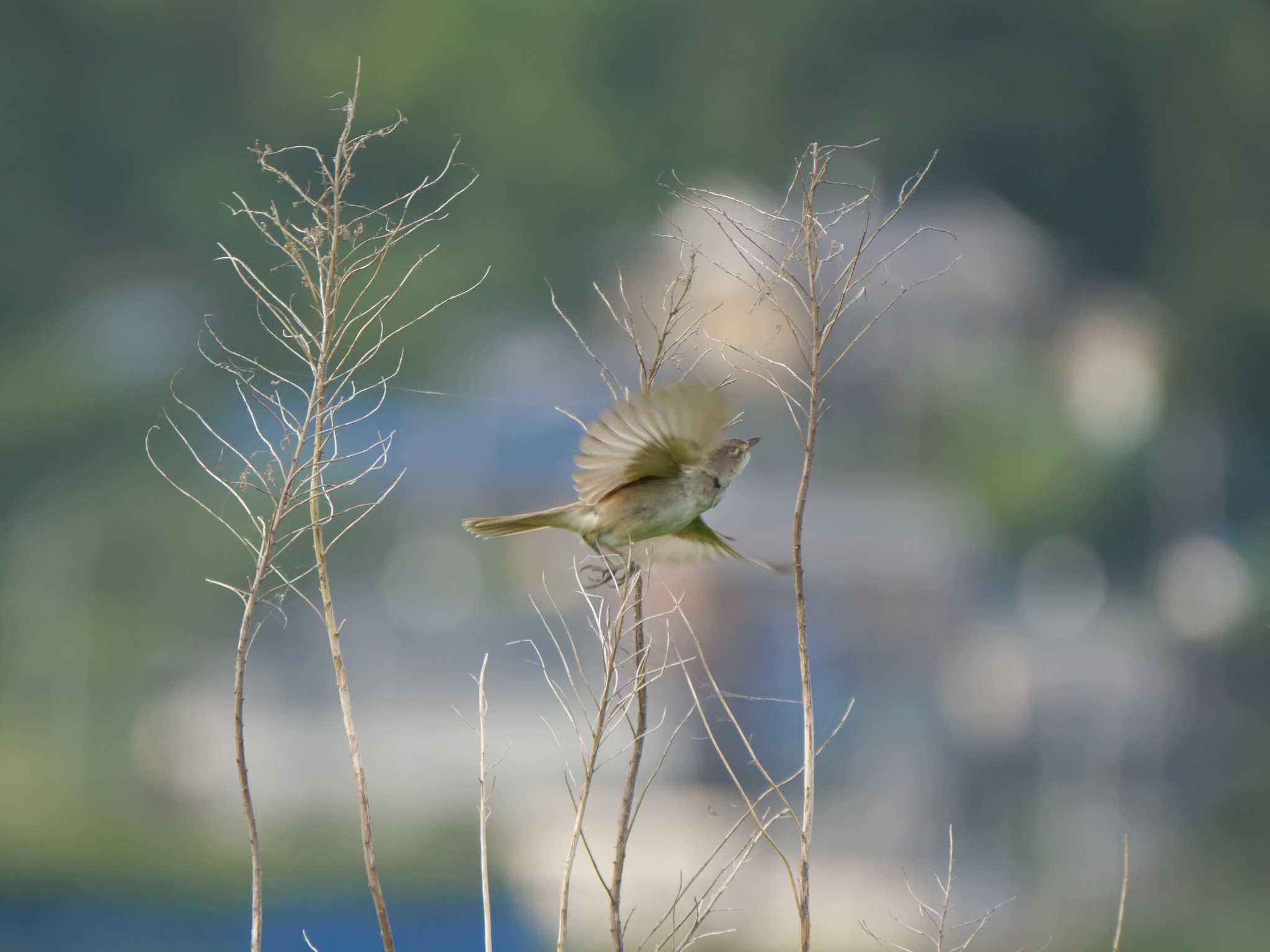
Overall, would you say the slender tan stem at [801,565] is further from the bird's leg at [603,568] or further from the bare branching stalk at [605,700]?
the bird's leg at [603,568]

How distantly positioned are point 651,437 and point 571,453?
818cm

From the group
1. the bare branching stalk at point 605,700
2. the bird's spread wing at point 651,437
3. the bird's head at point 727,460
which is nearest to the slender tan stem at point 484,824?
the bare branching stalk at point 605,700

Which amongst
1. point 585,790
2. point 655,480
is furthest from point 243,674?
point 655,480

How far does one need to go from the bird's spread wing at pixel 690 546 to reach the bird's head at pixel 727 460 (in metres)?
0.08

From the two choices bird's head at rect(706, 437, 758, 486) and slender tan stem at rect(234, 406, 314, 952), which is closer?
slender tan stem at rect(234, 406, 314, 952)

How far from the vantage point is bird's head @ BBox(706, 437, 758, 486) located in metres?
1.66

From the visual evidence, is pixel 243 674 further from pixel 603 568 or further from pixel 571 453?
pixel 571 453

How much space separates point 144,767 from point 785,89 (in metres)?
7.57

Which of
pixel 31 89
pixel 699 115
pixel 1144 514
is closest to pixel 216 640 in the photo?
pixel 31 89

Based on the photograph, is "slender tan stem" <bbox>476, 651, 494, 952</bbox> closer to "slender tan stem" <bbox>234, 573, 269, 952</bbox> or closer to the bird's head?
"slender tan stem" <bbox>234, 573, 269, 952</bbox>

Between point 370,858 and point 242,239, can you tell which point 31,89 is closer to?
point 242,239

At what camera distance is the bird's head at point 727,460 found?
1.66 metres

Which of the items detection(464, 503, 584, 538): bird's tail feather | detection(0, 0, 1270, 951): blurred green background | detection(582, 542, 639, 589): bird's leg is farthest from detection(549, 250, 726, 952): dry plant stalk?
detection(0, 0, 1270, 951): blurred green background

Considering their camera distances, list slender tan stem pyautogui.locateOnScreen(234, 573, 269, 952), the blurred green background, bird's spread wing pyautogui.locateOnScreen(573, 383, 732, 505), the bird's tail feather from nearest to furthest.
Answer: slender tan stem pyautogui.locateOnScreen(234, 573, 269, 952) < bird's spread wing pyautogui.locateOnScreen(573, 383, 732, 505) < the bird's tail feather < the blurred green background
